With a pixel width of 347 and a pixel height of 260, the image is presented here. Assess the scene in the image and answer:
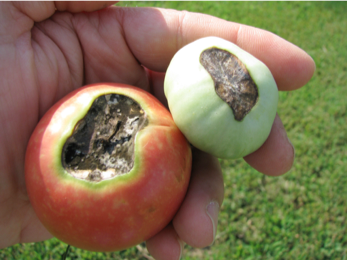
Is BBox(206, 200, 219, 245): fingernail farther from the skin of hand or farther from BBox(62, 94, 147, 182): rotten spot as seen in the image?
BBox(62, 94, 147, 182): rotten spot

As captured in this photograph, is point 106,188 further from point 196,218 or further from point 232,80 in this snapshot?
point 232,80

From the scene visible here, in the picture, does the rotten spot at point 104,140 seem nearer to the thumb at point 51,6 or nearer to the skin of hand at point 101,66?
the skin of hand at point 101,66

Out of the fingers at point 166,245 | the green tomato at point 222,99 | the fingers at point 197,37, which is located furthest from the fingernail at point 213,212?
the fingers at point 197,37

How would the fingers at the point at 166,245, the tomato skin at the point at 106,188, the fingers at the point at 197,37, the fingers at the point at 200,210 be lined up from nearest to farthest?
the tomato skin at the point at 106,188 < the fingers at the point at 200,210 < the fingers at the point at 166,245 < the fingers at the point at 197,37

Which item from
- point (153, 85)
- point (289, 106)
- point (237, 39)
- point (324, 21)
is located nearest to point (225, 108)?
point (237, 39)

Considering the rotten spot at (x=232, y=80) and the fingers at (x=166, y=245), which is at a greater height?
the rotten spot at (x=232, y=80)

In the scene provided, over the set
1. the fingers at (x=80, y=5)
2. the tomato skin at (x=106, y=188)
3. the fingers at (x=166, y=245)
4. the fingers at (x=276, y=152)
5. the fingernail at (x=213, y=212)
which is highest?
the fingers at (x=80, y=5)

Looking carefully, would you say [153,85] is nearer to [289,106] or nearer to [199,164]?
[199,164]
